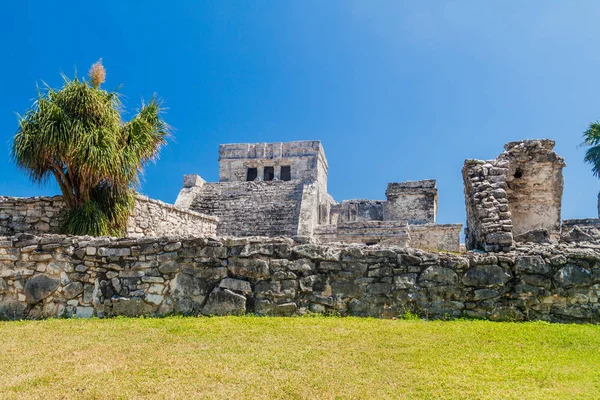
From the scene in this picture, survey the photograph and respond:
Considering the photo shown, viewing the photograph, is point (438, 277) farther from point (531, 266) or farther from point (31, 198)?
point (31, 198)

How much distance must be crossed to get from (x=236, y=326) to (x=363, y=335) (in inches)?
56.4

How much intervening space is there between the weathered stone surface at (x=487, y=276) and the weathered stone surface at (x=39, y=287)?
17.2ft

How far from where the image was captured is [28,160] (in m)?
8.11

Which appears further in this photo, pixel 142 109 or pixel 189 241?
pixel 142 109

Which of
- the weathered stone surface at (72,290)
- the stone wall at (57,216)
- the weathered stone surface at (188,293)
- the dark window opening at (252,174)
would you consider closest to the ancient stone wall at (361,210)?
the dark window opening at (252,174)

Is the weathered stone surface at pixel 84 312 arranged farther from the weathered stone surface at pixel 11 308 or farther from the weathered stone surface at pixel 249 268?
the weathered stone surface at pixel 249 268

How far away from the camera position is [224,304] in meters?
5.62

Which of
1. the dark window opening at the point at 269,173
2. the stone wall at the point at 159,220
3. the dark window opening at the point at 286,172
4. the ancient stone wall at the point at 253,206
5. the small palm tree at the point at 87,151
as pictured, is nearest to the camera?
the small palm tree at the point at 87,151

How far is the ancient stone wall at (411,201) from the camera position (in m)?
22.8

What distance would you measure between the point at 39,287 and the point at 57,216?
3.12 m

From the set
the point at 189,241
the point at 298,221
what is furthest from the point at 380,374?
the point at 298,221

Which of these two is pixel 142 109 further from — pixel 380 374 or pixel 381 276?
pixel 380 374

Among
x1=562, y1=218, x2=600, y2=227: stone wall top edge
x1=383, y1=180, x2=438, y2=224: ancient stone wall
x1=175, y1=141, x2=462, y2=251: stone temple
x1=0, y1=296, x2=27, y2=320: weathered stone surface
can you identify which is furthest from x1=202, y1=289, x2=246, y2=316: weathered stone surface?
x1=383, y1=180, x2=438, y2=224: ancient stone wall

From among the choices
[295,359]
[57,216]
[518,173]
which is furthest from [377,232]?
[295,359]
